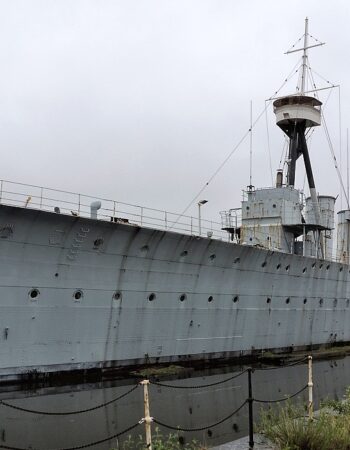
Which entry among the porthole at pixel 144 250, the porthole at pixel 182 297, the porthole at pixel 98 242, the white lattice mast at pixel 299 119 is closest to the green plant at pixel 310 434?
the porthole at pixel 98 242

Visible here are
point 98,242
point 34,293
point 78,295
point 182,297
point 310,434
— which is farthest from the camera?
point 182,297

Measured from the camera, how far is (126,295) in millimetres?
15703

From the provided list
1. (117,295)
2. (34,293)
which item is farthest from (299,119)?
(34,293)

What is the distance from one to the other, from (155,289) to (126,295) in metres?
1.09

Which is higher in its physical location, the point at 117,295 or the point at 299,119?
the point at 299,119

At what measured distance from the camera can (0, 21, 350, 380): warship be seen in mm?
13648

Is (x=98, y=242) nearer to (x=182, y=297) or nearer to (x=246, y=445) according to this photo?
(x=182, y=297)

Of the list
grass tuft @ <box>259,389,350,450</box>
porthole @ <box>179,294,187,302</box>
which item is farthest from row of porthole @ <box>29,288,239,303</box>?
grass tuft @ <box>259,389,350,450</box>

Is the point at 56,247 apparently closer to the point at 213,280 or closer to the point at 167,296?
the point at 167,296

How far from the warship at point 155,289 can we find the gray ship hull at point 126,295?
0.11 feet

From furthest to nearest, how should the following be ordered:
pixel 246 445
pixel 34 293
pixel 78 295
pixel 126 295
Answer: pixel 126 295 → pixel 78 295 → pixel 34 293 → pixel 246 445

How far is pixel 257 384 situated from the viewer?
14734 millimetres

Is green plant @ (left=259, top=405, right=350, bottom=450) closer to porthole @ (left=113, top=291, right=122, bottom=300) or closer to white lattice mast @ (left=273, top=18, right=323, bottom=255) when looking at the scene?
porthole @ (left=113, top=291, right=122, bottom=300)

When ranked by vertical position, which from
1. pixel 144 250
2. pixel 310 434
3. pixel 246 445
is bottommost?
pixel 246 445
